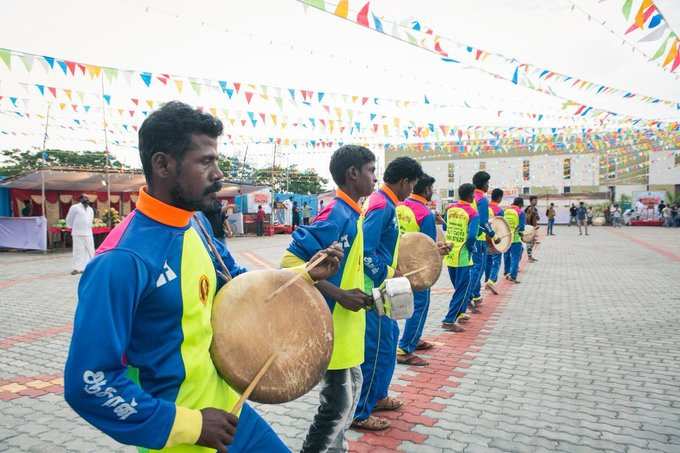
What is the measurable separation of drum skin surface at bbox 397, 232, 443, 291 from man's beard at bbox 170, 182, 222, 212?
275cm

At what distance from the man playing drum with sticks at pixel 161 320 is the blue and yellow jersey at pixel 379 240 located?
1.68 meters

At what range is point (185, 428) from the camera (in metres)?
1.34

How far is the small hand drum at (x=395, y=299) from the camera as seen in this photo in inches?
108

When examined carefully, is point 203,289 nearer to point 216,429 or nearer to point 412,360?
point 216,429

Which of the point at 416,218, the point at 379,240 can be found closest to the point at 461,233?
the point at 416,218

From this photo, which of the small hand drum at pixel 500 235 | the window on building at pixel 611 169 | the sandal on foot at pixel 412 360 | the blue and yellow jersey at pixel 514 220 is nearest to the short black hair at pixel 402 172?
the sandal on foot at pixel 412 360

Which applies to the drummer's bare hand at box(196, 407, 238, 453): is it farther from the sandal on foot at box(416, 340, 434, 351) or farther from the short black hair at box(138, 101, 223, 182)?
the sandal on foot at box(416, 340, 434, 351)

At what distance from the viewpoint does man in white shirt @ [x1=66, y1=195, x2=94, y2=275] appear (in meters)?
11.7

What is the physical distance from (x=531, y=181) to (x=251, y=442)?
53.7 meters

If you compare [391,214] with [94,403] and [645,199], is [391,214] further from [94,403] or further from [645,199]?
[645,199]

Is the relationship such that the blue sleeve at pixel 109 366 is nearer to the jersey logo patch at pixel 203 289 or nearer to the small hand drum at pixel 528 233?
the jersey logo patch at pixel 203 289

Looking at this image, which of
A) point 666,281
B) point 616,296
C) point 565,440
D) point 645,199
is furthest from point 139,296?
point 645,199

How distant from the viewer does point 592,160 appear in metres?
48.2

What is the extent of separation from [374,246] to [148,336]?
2.07 metres
